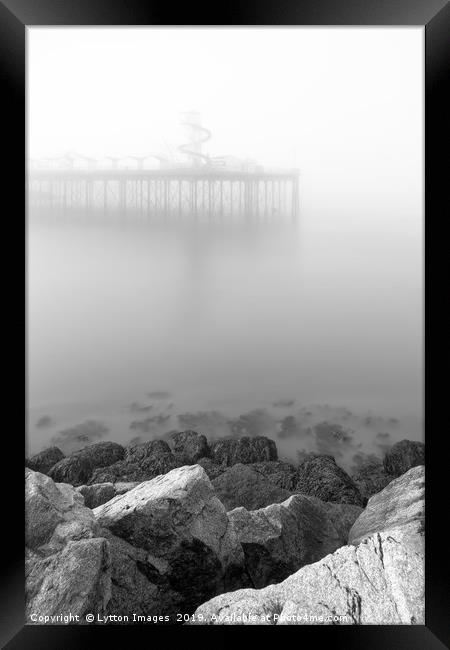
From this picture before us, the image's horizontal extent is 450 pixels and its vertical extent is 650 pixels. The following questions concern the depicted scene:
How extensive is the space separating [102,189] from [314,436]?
1.68 meters

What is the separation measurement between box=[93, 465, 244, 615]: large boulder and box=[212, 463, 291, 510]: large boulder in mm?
224

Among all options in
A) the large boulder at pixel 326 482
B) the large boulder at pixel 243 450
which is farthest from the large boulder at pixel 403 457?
the large boulder at pixel 243 450

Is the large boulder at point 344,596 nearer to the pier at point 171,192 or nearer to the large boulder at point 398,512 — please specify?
the large boulder at point 398,512

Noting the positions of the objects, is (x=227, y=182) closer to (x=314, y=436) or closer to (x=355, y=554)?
(x=314, y=436)

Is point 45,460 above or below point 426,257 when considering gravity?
below

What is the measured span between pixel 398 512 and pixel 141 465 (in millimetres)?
1204

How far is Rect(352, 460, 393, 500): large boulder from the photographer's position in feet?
8.80

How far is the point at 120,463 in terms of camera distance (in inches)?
108

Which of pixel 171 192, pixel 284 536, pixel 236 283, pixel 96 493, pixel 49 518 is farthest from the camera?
pixel 171 192

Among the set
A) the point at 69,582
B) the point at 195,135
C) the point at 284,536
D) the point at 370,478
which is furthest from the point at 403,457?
the point at 195,135

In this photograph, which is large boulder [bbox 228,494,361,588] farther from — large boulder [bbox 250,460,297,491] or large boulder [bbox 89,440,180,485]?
large boulder [bbox 89,440,180,485]

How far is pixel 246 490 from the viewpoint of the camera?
267 centimetres

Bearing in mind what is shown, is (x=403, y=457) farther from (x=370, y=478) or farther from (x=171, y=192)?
(x=171, y=192)

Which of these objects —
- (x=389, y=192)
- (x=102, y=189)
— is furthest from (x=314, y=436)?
(x=102, y=189)
